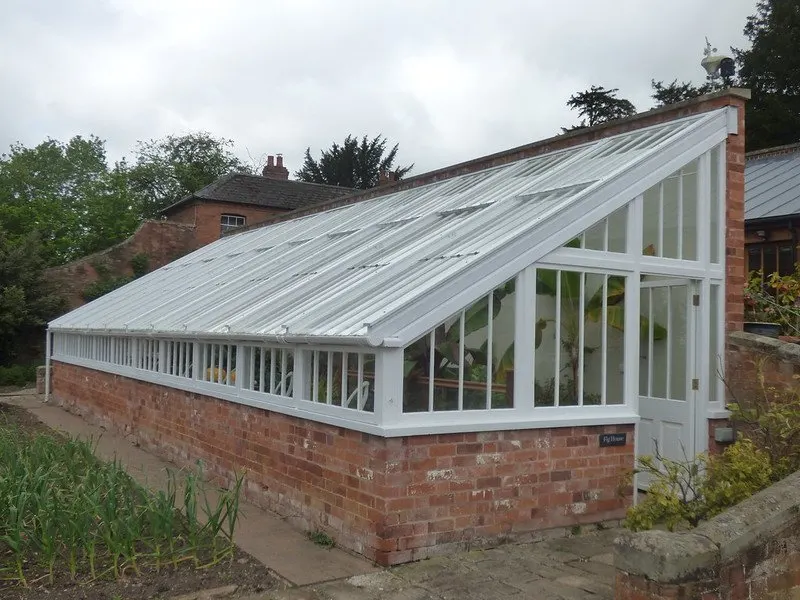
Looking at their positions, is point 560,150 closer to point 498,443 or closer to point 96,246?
point 498,443

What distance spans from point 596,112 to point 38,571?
3285 centimetres

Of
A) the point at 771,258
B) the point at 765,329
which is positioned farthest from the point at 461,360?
the point at 771,258

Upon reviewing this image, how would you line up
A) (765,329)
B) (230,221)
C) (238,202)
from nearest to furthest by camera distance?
(765,329), (238,202), (230,221)

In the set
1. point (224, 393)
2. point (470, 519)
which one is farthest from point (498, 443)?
point (224, 393)

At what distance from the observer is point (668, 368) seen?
8.45 m

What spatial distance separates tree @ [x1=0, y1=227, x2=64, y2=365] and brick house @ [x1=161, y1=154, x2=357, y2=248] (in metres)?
6.04

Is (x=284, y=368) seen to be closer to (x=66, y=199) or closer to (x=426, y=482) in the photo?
(x=426, y=482)

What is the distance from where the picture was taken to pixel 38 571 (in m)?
5.78

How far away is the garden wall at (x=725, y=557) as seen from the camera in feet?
14.5

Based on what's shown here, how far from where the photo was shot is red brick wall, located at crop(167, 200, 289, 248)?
28938 millimetres

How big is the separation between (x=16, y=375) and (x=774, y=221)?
1992 centimetres

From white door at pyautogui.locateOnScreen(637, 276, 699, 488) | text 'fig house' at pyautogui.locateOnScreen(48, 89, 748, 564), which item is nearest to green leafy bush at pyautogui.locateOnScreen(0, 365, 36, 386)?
text 'fig house' at pyautogui.locateOnScreen(48, 89, 748, 564)

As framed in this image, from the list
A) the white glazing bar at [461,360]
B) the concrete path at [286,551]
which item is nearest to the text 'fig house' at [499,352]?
the white glazing bar at [461,360]

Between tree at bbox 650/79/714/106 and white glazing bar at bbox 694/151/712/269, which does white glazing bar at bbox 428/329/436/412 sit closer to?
white glazing bar at bbox 694/151/712/269
